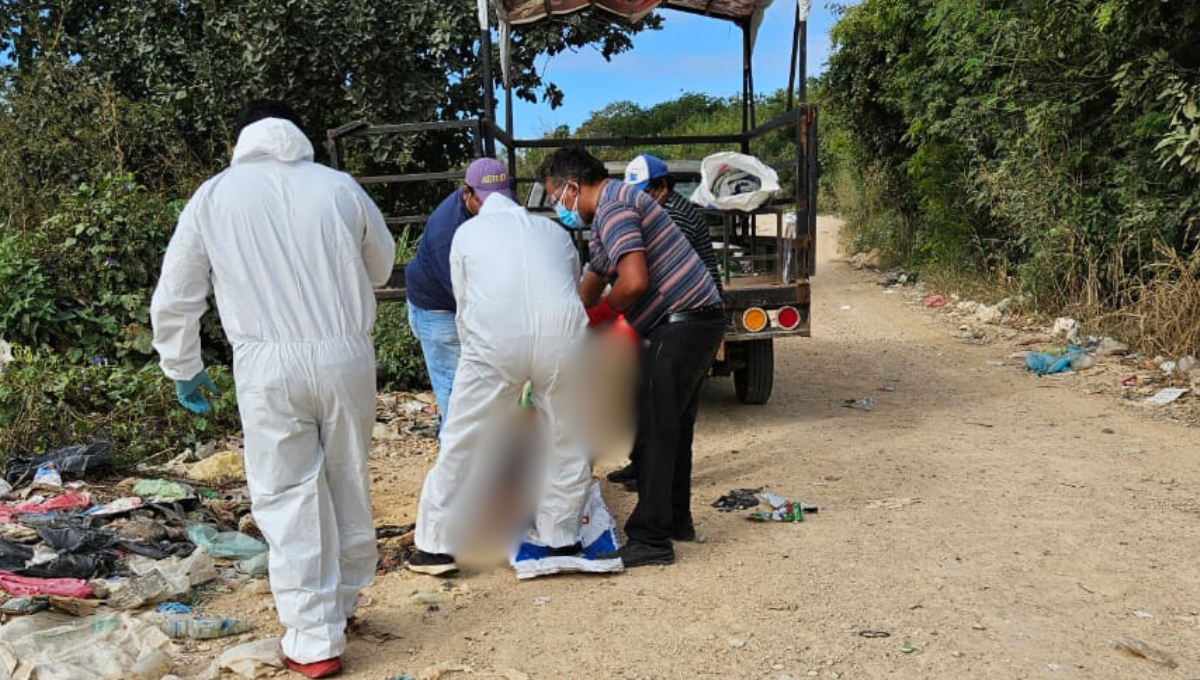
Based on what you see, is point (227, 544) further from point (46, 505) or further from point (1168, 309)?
point (1168, 309)

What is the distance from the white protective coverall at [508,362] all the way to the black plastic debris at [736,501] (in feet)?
3.28

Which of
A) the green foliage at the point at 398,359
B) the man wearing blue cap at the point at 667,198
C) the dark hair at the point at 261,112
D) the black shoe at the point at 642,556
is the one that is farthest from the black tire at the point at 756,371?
the dark hair at the point at 261,112

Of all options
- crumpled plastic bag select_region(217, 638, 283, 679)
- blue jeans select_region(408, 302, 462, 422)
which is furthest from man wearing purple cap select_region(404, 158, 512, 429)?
crumpled plastic bag select_region(217, 638, 283, 679)

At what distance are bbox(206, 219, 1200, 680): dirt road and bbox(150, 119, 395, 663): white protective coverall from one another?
0.41 metres

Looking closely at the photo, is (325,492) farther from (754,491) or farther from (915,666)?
(754,491)

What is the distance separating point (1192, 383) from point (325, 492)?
6405 millimetres

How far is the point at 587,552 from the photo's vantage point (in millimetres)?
4293

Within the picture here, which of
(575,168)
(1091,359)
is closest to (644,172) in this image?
(575,168)

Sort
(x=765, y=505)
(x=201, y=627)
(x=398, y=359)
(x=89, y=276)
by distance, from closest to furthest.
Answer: (x=201, y=627), (x=765, y=505), (x=89, y=276), (x=398, y=359)

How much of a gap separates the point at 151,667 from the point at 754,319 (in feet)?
13.9

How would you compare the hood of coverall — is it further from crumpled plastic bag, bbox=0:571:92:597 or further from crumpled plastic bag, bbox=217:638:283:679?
crumpled plastic bag, bbox=0:571:92:597

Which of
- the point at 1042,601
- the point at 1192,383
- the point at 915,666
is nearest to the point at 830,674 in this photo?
the point at 915,666

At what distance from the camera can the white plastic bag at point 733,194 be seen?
6.48m

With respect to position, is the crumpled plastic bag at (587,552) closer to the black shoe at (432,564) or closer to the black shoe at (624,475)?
the black shoe at (432,564)
